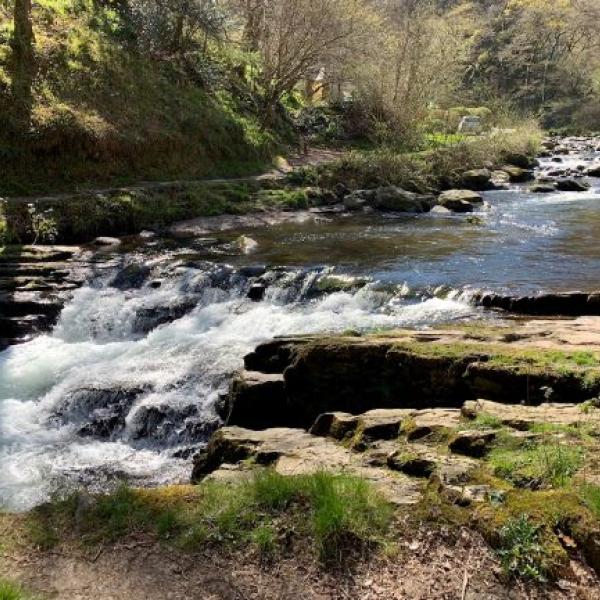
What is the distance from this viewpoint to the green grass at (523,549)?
149 inches

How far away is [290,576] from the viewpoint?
13.4 feet

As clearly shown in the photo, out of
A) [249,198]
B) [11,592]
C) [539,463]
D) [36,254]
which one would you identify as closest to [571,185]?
[249,198]

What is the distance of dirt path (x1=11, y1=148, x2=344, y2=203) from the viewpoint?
17.0 metres

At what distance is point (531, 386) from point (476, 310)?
4.62m

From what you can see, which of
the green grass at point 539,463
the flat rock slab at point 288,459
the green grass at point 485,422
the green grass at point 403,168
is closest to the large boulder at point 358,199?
the green grass at point 403,168

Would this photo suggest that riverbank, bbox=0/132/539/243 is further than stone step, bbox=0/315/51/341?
Yes

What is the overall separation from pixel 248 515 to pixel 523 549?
5.71 ft

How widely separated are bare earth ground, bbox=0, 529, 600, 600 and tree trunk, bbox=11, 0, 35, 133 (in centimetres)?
1581

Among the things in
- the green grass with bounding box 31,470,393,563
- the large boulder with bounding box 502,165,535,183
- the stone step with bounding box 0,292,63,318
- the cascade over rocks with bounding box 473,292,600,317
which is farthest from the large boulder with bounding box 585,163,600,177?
the green grass with bounding box 31,470,393,563

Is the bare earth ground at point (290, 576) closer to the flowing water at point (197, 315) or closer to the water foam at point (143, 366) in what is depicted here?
the flowing water at point (197, 315)

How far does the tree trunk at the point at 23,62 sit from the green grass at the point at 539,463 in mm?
16426

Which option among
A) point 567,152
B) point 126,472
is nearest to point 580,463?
point 126,472

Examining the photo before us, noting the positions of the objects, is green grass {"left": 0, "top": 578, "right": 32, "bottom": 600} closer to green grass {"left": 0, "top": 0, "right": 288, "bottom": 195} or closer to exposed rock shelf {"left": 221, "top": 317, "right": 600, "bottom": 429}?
exposed rock shelf {"left": 221, "top": 317, "right": 600, "bottom": 429}

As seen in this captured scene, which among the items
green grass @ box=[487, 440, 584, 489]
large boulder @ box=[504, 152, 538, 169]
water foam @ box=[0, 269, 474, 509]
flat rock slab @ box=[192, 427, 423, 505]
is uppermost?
large boulder @ box=[504, 152, 538, 169]
